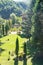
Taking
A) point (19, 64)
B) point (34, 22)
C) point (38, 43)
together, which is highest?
point (34, 22)

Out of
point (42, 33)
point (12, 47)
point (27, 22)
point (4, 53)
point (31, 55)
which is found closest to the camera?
point (42, 33)

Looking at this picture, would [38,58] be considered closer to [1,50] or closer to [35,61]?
[35,61]

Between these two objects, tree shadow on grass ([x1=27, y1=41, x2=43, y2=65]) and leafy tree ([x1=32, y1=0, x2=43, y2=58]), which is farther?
tree shadow on grass ([x1=27, y1=41, x2=43, y2=65])

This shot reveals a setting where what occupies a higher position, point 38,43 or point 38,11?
point 38,11

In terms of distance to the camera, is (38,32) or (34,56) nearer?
(38,32)

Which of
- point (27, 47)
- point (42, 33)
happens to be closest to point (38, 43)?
point (42, 33)

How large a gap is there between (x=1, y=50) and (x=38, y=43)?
58.2ft

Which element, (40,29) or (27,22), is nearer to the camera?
(40,29)

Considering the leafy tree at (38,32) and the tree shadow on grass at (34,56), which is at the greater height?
the leafy tree at (38,32)

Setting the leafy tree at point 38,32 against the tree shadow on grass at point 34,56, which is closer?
the leafy tree at point 38,32

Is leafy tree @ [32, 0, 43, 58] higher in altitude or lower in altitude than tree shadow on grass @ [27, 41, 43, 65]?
higher

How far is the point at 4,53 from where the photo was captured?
58969 millimetres

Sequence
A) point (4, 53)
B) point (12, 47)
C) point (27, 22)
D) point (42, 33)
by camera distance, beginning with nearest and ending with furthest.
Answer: point (42, 33) < point (4, 53) < point (12, 47) < point (27, 22)

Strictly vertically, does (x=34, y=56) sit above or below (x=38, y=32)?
below
